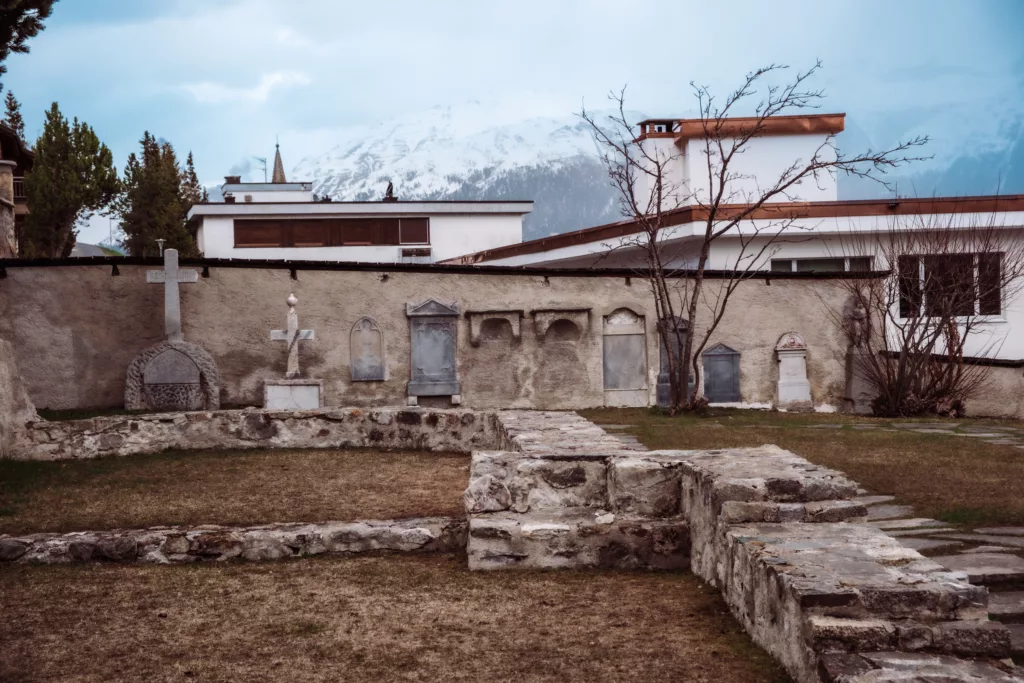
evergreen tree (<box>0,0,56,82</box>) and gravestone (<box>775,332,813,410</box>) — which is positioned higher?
evergreen tree (<box>0,0,56,82</box>)

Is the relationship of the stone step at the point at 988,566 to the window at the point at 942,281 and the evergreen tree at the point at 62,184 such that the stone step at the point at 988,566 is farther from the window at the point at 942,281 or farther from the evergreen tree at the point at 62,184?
the evergreen tree at the point at 62,184

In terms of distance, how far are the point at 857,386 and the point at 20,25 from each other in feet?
48.2

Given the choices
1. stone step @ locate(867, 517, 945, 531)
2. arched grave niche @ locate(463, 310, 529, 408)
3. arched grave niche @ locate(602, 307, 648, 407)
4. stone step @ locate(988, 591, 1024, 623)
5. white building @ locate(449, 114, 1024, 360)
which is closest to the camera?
stone step @ locate(988, 591, 1024, 623)

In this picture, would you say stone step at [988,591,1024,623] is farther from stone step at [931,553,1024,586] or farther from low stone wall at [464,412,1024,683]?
low stone wall at [464,412,1024,683]

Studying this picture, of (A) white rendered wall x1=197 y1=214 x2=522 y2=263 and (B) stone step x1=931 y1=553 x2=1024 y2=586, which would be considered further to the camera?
(A) white rendered wall x1=197 y1=214 x2=522 y2=263

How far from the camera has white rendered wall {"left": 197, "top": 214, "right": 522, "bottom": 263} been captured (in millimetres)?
38094

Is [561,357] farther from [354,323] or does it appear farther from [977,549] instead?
[977,549]

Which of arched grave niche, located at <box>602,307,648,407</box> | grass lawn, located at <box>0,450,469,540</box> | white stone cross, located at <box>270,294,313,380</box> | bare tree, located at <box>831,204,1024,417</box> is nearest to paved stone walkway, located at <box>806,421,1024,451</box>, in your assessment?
bare tree, located at <box>831,204,1024,417</box>

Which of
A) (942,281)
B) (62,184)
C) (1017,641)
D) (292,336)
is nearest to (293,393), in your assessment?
(292,336)

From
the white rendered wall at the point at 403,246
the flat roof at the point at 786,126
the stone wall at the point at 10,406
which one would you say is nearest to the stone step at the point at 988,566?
the stone wall at the point at 10,406

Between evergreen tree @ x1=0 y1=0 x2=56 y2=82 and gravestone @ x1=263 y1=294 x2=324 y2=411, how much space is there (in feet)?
25.0

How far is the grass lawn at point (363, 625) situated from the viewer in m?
4.14

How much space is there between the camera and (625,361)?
1855cm

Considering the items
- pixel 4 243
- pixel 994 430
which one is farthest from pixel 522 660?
pixel 4 243
